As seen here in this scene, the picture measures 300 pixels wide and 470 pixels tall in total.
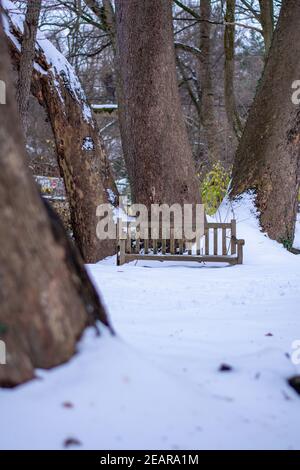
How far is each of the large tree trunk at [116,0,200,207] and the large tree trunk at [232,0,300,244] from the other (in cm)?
142

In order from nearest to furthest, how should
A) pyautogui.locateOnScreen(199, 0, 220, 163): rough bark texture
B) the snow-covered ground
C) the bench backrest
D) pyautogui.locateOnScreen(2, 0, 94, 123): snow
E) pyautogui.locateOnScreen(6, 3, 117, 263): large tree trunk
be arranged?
the snow-covered ground, the bench backrest, pyautogui.locateOnScreen(2, 0, 94, 123): snow, pyautogui.locateOnScreen(6, 3, 117, 263): large tree trunk, pyautogui.locateOnScreen(199, 0, 220, 163): rough bark texture

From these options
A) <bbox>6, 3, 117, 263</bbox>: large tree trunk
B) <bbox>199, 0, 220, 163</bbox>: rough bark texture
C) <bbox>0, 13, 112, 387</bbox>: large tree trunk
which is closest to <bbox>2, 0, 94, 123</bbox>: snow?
<bbox>6, 3, 117, 263</bbox>: large tree trunk

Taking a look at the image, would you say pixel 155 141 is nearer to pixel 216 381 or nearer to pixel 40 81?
pixel 40 81

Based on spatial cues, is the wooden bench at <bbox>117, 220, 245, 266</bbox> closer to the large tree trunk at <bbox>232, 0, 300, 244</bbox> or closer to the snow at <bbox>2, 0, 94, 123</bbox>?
the large tree trunk at <bbox>232, 0, 300, 244</bbox>

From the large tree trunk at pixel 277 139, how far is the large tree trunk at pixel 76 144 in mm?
2702

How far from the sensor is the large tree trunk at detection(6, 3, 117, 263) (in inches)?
374

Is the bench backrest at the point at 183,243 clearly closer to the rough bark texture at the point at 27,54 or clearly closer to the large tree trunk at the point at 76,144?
the large tree trunk at the point at 76,144

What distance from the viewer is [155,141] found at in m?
9.63

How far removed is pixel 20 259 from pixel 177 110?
26.1ft

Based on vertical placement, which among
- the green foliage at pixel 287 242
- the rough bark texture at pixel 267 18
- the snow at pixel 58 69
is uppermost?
the rough bark texture at pixel 267 18

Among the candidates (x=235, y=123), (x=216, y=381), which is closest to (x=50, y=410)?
(x=216, y=381)

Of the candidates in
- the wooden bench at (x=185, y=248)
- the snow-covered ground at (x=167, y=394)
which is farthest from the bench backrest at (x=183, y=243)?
the snow-covered ground at (x=167, y=394)

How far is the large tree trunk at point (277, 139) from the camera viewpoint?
10.3 metres

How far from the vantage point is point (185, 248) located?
9.64 metres
